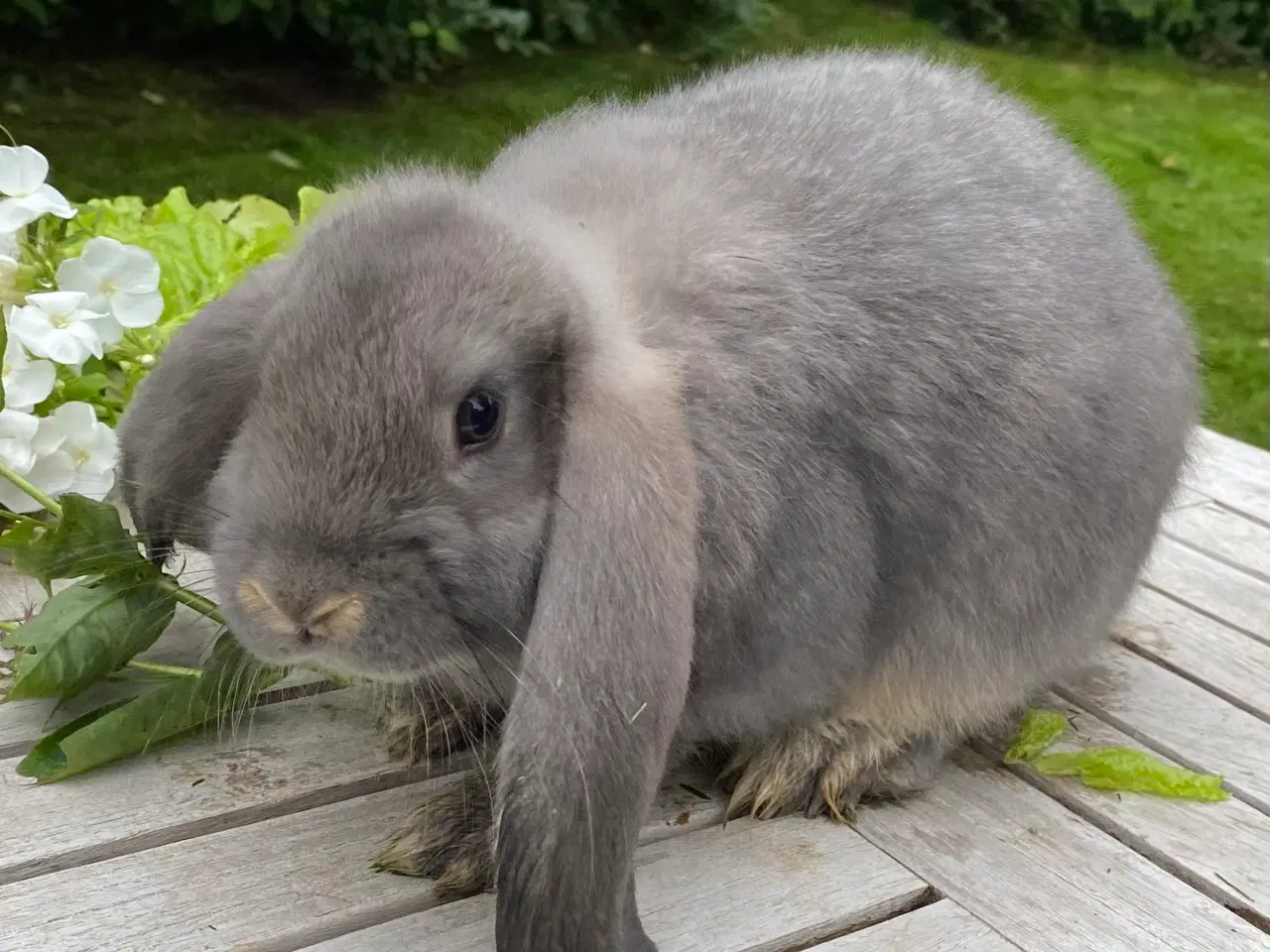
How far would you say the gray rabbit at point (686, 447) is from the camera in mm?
1272

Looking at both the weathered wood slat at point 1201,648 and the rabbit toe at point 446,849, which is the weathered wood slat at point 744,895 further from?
the weathered wood slat at point 1201,648

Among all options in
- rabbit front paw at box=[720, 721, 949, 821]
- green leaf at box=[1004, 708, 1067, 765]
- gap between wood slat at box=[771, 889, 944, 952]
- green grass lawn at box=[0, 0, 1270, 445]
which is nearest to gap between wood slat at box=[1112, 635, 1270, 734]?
green leaf at box=[1004, 708, 1067, 765]

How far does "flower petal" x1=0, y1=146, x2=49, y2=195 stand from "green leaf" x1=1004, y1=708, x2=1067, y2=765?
5.44ft

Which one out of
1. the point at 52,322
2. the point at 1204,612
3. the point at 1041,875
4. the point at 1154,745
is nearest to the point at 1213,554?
the point at 1204,612

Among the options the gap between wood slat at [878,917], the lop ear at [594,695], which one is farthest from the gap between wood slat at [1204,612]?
the lop ear at [594,695]

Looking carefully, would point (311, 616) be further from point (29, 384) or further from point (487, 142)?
point (487, 142)

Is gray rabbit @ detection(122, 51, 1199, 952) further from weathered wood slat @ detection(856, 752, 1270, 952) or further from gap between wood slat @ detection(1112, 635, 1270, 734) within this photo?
gap between wood slat @ detection(1112, 635, 1270, 734)

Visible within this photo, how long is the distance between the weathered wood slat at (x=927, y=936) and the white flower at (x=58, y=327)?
1.31 metres

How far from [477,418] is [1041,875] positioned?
932mm

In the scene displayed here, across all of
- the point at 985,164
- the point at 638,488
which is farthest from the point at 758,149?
the point at 638,488

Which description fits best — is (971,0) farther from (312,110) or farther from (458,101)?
(312,110)

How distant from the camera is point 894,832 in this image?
69.0 inches

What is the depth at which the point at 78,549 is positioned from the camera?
178 cm

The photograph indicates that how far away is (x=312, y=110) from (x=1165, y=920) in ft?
16.3
